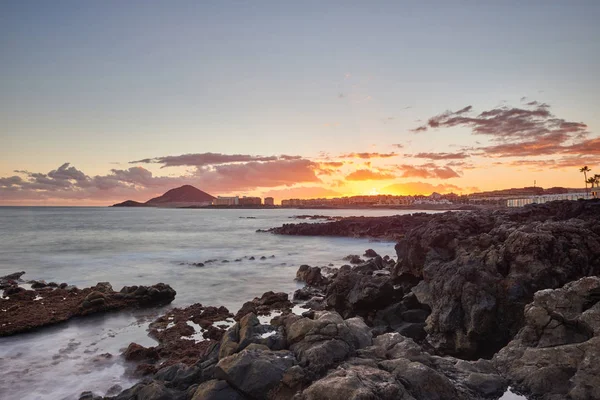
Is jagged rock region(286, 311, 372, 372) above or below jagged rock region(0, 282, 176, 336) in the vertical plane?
above

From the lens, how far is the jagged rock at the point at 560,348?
673 cm

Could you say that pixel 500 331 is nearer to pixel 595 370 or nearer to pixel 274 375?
pixel 595 370

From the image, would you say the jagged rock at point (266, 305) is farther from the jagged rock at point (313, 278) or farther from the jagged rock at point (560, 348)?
the jagged rock at point (560, 348)

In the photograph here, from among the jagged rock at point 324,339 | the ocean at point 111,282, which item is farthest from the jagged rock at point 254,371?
the ocean at point 111,282

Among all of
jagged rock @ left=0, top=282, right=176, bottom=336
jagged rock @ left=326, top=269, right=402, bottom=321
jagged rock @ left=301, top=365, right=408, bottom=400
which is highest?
jagged rock @ left=301, top=365, right=408, bottom=400

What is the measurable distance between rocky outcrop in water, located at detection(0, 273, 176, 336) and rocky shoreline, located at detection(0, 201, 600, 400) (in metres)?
2.91

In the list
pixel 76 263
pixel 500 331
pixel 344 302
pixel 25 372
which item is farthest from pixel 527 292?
pixel 76 263

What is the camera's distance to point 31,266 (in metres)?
35.4

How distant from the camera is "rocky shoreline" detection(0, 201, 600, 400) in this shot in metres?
7.01

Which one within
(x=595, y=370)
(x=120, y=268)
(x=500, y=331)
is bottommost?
(x=120, y=268)

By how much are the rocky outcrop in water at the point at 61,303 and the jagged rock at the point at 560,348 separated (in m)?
17.9

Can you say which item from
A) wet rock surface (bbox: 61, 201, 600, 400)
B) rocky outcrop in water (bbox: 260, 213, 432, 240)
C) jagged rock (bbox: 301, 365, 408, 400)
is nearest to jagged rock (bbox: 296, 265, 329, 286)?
wet rock surface (bbox: 61, 201, 600, 400)

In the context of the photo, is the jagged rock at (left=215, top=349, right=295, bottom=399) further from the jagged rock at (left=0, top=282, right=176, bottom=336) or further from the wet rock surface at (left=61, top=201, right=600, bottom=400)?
the jagged rock at (left=0, top=282, right=176, bottom=336)

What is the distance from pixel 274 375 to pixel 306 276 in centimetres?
1823
